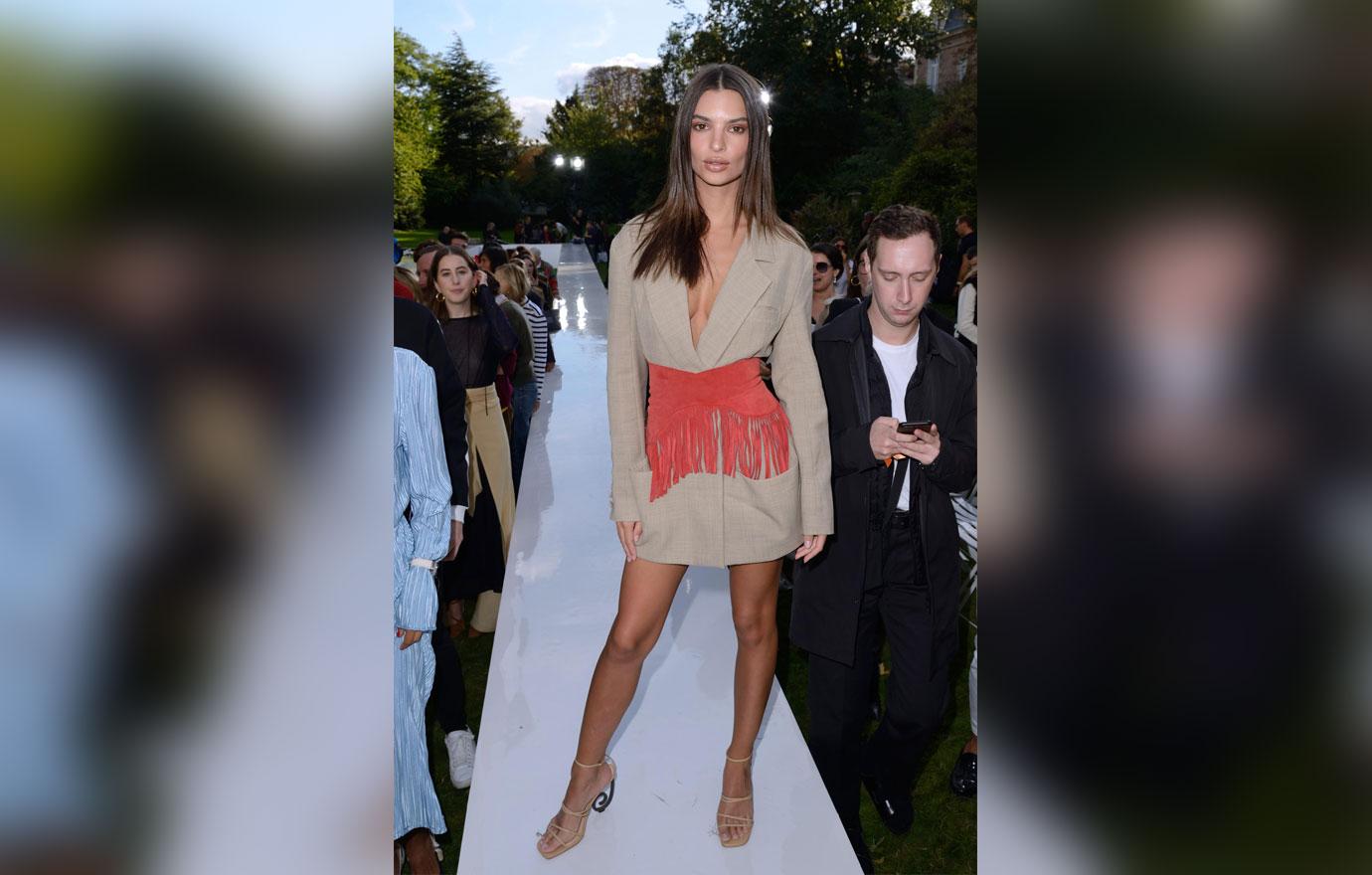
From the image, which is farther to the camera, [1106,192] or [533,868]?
[533,868]

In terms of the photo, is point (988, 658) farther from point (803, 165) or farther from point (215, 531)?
point (803, 165)

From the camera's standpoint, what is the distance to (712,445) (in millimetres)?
2469

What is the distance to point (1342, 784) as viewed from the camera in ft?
1.40

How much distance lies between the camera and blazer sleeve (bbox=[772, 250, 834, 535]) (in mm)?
2510

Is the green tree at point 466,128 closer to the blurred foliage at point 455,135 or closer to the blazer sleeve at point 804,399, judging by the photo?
the blurred foliage at point 455,135

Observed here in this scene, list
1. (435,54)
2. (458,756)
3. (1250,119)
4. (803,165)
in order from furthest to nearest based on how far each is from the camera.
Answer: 1. (435,54)
2. (803,165)
3. (458,756)
4. (1250,119)

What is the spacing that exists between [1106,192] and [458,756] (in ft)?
12.2

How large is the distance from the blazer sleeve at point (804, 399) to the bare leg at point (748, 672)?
199mm

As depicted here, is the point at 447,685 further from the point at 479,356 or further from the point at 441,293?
the point at 441,293

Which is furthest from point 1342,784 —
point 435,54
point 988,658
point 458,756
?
point 435,54

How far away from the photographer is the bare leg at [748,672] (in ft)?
8.77

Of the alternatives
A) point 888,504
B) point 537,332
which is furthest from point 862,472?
point 537,332

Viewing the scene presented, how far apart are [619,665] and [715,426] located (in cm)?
69

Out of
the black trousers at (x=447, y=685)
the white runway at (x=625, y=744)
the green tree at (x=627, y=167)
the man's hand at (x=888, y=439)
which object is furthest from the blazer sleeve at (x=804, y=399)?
the green tree at (x=627, y=167)
